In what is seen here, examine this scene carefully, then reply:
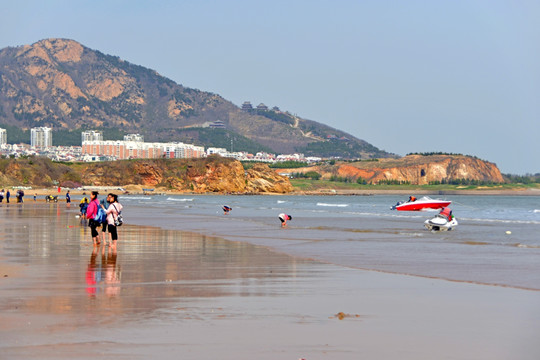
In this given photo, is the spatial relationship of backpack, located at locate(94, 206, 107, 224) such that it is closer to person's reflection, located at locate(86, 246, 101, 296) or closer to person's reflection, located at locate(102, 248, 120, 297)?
person's reflection, located at locate(102, 248, 120, 297)

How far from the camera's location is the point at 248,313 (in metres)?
12.8

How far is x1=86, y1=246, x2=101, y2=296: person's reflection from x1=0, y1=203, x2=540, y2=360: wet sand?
0.05m

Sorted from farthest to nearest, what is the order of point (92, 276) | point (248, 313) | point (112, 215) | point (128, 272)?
point (112, 215) < point (128, 272) < point (92, 276) < point (248, 313)

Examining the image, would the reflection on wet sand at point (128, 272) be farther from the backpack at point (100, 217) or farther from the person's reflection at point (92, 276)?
the backpack at point (100, 217)

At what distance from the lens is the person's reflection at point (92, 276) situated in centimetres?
1538

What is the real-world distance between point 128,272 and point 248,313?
692 centimetres

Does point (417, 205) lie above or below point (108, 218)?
below

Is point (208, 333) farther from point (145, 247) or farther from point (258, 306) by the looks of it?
point (145, 247)

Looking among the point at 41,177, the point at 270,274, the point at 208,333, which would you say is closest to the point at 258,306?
the point at 208,333

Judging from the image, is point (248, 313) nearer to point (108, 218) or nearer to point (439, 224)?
point (108, 218)

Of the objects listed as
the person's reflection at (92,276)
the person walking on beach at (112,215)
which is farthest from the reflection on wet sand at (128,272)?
the person walking on beach at (112,215)

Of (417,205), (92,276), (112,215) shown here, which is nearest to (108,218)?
(112,215)

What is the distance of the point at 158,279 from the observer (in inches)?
688

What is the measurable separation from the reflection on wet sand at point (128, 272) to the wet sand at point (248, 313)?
1.8 inches
